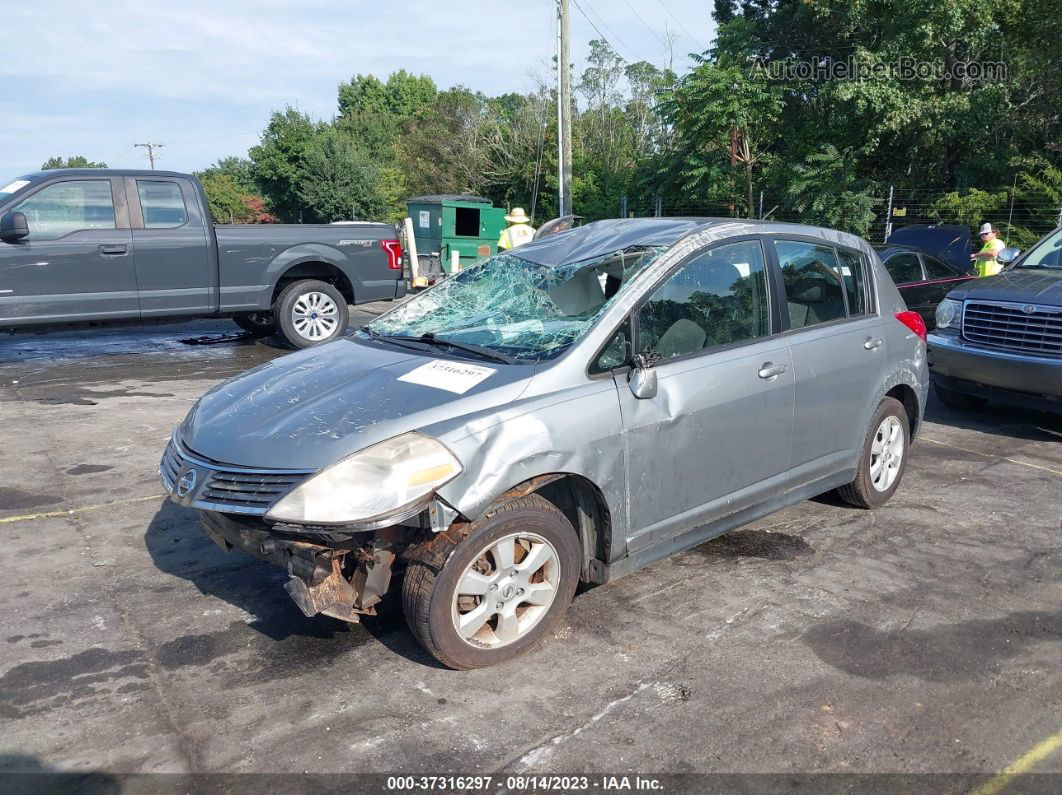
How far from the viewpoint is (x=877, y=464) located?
5.26 m

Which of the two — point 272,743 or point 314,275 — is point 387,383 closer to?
point 272,743

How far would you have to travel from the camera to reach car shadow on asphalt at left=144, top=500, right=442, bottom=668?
12.4 ft

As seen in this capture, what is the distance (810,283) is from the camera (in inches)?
189

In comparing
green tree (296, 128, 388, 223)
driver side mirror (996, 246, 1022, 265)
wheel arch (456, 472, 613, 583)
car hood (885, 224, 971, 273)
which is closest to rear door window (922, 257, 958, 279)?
car hood (885, 224, 971, 273)

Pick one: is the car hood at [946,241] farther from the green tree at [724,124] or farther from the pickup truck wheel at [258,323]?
the green tree at [724,124]

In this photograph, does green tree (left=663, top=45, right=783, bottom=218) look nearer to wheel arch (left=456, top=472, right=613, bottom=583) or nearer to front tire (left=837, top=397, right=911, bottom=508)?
front tire (left=837, top=397, right=911, bottom=508)

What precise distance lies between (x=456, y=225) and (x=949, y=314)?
1514cm

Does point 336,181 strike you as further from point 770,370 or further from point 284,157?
point 770,370

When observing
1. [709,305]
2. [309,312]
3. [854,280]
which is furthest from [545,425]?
[309,312]

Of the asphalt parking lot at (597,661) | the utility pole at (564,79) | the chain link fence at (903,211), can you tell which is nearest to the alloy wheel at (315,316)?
the asphalt parking lot at (597,661)

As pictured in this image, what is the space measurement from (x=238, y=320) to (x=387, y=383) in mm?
8794

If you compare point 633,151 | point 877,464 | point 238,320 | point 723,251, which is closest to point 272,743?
point 723,251

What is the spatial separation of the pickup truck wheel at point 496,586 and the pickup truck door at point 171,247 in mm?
7514

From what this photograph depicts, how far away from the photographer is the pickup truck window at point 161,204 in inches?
379
